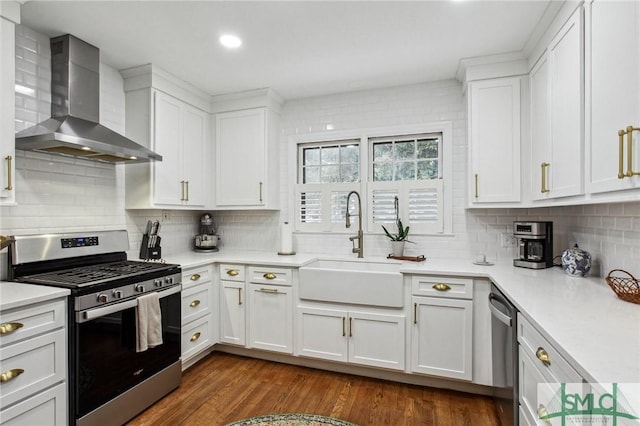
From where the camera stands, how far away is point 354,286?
8.61 feet

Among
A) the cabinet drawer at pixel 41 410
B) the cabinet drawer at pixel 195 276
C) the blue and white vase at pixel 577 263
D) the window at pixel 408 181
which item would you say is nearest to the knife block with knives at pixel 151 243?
the cabinet drawer at pixel 195 276

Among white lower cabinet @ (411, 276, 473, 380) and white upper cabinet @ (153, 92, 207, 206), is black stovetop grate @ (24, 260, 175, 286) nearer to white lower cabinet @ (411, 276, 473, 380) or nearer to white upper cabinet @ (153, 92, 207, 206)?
white upper cabinet @ (153, 92, 207, 206)

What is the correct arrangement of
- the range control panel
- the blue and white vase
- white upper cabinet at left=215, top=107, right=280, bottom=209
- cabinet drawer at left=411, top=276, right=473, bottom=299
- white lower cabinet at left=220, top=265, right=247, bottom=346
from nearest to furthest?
1. the blue and white vase
2. the range control panel
3. cabinet drawer at left=411, top=276, right=473, bottom=299
4. white lower cabinet at left=220, top=265, right=247, bottom=346
5. white upper cabinet at left=215, top=107, right=280, bottom=209

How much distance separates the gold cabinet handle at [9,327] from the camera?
1.52m

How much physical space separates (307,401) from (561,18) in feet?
9.63

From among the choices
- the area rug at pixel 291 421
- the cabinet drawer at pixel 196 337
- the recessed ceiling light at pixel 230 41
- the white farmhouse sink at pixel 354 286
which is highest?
the recessed ceiling light at pixel 230 41

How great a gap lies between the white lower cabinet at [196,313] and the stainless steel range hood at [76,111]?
42.5 inches

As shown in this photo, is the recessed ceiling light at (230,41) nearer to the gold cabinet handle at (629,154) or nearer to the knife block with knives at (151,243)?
the knife block with knives at (151,243)

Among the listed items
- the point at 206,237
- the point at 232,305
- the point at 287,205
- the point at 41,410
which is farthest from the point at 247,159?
the point at 41,410

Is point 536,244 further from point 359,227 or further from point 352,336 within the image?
point 352,336

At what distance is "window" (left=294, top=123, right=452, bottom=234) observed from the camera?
3.12 metres

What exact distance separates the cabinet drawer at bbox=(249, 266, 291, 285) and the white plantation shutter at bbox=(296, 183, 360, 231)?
2.51ft

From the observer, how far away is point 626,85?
1.28 metres

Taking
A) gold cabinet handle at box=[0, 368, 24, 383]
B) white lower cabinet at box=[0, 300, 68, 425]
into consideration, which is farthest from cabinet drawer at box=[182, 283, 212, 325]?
gold cabinet handle at box=[0, 368, 24, 383]
